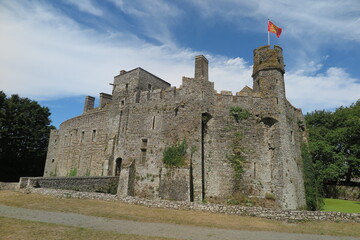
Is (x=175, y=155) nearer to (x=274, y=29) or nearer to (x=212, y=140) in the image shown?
(x=212, y=140)

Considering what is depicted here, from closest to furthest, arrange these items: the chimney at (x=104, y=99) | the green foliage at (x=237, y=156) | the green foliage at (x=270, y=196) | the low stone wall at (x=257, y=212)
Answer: the low stone wall at (x=257, y=212)
the green foliage at (x=270, y=196)
the green foliage at (x=237, y=156)
the chimney at (x=104, y=99)

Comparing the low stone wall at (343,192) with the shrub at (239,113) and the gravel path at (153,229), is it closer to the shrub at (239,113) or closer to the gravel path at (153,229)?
the shrub at (239,113)

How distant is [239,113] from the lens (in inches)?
772

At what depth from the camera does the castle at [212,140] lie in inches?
702

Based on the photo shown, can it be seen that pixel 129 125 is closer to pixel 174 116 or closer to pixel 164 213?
pixel 174 116

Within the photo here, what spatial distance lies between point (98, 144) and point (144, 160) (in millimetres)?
8994

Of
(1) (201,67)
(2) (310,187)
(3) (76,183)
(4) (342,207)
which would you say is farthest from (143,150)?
(4) (342,207)

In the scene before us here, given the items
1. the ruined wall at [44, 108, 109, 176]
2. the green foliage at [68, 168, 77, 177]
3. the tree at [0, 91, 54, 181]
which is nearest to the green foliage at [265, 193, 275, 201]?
the ruined wall at [44, 108, 109, 176]

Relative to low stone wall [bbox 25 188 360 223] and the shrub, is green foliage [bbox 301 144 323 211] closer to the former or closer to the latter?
the shrub

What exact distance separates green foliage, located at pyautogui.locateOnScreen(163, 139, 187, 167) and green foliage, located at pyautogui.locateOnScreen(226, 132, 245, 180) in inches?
144

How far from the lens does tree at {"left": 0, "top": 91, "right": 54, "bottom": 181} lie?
125ft

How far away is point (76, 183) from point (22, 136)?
2957 centimetres

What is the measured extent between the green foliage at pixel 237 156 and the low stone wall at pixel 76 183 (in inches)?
407

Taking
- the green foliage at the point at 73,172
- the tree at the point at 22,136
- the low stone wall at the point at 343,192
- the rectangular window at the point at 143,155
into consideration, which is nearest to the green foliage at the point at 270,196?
the rectangular window at the point at 143,155
